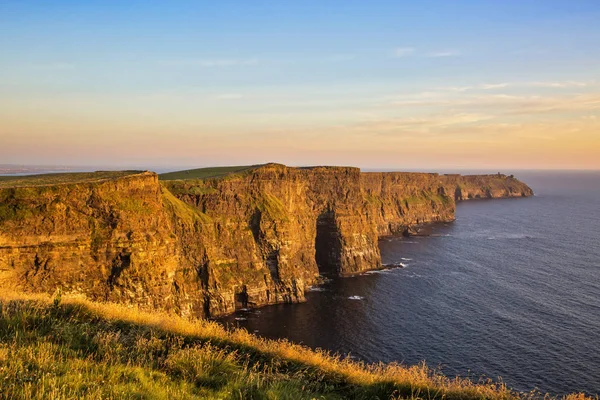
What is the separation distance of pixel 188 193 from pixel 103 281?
28.4m

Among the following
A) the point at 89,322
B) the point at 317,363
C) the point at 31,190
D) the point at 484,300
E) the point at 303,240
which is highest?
the point at 31,190

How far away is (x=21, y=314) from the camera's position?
45.8ft

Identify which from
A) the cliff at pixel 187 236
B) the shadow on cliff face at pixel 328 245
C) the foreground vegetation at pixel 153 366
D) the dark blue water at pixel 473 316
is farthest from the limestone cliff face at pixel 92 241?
the shadow on cliff face at pixel 328 245

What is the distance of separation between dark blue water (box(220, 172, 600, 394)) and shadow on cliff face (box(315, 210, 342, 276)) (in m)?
7.14

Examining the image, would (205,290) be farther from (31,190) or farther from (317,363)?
(317,363)

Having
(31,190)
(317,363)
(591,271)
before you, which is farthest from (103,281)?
(591,271)

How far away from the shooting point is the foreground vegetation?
969 cm

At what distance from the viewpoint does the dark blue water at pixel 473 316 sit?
55375 millimetres

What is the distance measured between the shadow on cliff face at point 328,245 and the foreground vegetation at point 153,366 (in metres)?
91.8

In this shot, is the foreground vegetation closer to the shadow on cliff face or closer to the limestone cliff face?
the limestone cliff face

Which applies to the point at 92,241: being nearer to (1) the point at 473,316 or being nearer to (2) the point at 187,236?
(2) the point at 187,236

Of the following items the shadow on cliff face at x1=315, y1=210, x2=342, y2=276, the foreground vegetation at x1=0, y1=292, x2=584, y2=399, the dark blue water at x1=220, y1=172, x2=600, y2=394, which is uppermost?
the foreground vegetation at x1=0, y1=292, x2=584, y2=399

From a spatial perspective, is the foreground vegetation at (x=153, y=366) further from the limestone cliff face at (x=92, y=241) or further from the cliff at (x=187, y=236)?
the cliff at (x=187, y=236)

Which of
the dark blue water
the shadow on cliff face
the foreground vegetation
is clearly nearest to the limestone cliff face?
the dark blue water
